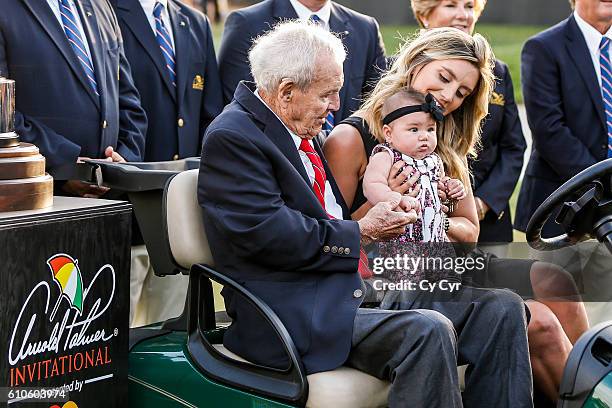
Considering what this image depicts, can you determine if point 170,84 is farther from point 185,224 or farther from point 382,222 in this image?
point 382,222

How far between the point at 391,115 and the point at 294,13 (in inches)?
55.2

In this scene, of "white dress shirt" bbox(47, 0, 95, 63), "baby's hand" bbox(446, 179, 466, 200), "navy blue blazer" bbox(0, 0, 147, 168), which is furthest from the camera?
"white dress shirt" bbox(47, 0, 95, 63)

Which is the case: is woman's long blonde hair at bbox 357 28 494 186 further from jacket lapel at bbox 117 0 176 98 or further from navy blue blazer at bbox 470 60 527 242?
jacket lapel at bbox 117 0 176 98

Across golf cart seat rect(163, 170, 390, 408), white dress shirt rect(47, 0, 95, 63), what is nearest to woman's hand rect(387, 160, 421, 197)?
golf cart seat rect(163, 170, 390, 408)

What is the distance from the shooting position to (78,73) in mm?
4195

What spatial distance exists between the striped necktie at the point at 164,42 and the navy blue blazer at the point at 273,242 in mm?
1392

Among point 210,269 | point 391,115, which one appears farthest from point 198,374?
point 391,115

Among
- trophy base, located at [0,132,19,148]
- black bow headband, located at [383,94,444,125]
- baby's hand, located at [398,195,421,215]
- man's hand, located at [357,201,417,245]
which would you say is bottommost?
man's hand, located at [357,201,417,245]

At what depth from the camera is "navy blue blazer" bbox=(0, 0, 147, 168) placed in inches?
159

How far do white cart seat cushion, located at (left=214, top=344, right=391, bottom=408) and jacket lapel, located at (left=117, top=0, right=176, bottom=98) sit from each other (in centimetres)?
192

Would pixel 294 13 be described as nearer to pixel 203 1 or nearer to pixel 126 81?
pixel 126 81

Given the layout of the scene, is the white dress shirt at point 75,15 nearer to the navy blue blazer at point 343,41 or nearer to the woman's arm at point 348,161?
the navy blue blazer at point 343,41

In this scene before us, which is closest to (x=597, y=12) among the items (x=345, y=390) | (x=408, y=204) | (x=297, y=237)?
(x=408, y=204)

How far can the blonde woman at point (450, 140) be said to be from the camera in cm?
349
